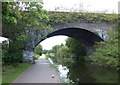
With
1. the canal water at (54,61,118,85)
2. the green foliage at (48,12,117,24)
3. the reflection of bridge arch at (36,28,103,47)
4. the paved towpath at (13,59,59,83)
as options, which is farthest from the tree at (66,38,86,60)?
the paved towpath at (13,59,59,83)

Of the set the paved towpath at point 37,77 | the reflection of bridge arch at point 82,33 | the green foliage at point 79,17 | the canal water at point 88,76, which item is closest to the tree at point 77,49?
the reflection of bridge arch at point 82,33

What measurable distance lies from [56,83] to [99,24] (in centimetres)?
1433

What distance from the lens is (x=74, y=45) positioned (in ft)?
127

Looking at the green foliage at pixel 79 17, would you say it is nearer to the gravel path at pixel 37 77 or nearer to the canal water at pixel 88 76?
the canal water at pixel 88 76

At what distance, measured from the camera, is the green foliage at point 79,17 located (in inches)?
763

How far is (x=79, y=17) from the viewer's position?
A: 65.3ft

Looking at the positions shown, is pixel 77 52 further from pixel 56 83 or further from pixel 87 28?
pixel 56 83

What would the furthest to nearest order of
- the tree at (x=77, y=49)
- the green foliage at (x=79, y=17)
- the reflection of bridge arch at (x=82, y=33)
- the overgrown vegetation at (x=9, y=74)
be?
the tree at (x=77, y=49) → the reflection of bridge arch at (x=82, y=33) → the green foliage at (x=79, y=17) → the overgrown vegetation at (x=9, y=74)

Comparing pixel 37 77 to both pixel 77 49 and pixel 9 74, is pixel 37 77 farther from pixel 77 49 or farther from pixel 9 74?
pixel 77 49

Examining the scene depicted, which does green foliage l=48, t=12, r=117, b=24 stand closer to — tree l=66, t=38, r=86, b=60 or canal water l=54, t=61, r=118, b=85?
canal water l=54, t=61, r=118, b=85

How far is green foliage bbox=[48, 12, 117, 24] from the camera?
63.6 ft

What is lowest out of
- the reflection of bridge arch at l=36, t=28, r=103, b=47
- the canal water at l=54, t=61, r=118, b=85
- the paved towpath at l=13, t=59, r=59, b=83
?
the canal water at l=54, t=61, r=118, b=85

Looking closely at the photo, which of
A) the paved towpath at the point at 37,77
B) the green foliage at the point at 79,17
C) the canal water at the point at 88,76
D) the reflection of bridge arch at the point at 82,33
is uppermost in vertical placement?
the green foliage at the point at 79,17

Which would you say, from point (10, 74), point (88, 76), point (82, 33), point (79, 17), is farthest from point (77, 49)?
point (10, 74)
